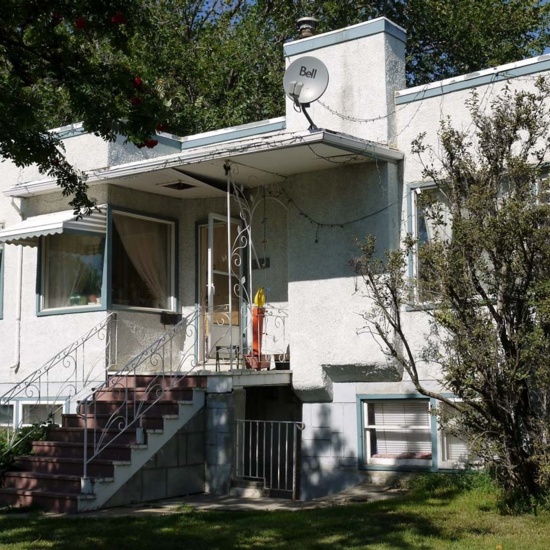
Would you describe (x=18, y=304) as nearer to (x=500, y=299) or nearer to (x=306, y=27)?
(x=306, y=27)

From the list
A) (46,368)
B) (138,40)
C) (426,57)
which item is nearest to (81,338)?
(46,368)

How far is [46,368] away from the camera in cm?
1328

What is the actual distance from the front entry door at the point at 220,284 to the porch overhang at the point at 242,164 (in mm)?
555

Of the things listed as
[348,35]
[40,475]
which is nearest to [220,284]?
[348,35]

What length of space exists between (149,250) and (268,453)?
11.1 ft

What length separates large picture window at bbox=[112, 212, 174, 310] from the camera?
1300 centimetres

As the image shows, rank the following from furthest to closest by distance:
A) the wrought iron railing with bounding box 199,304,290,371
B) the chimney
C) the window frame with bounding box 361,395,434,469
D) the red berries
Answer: the chimney → the wrought iron railing with bounding box 199,304,290,371 → the window frame with bounding box 361,395,434,469 → the red berries

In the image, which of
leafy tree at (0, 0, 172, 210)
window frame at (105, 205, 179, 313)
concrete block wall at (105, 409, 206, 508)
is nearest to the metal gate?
concrete block wall at (105, 409, 206, 508)

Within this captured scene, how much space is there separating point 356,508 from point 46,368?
571 cm

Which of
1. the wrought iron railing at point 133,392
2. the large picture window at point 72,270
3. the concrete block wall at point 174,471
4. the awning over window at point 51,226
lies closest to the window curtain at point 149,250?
the awning over window at point 51,226

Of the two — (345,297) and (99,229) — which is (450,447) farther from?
(99,229)

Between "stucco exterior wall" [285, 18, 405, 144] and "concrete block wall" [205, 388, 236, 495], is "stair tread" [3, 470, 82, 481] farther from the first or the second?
→ "stucco exterior wall" [285, 18, 405, 144]

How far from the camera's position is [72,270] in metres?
13.4

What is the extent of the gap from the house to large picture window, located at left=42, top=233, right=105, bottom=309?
0.09 ft
